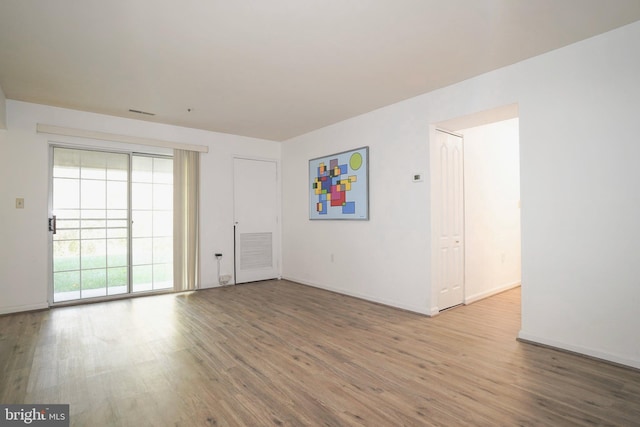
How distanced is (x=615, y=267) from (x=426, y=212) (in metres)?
1.70

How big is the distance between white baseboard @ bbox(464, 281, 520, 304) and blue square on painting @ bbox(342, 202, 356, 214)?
Result: 1894mm

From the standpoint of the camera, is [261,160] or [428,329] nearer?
[428,329]

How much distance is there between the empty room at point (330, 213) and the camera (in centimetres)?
220

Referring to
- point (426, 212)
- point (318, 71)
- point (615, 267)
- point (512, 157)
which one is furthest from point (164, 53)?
point (512, 157)

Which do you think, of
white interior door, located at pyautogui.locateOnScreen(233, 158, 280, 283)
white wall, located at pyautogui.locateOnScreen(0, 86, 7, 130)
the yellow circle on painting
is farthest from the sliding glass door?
the yellow circle on painting

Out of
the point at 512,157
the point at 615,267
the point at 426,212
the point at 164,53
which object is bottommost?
the point at 615,267

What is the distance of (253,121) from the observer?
488cm

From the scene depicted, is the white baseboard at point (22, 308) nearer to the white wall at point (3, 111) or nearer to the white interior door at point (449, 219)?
the white wall at point (3, 111)

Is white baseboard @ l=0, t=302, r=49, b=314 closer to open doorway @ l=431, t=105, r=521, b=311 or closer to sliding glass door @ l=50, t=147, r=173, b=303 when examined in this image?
sliding glass door @ l=50, t=147, r=173, b=303

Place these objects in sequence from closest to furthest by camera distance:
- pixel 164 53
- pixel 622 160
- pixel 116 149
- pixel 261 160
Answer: pixel 622 160
pixel 164 53
pixel 116 149
pixel 261 160

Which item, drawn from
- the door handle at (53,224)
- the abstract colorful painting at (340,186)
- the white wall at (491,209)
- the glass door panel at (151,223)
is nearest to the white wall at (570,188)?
the abstract colorful painting at (340,186)

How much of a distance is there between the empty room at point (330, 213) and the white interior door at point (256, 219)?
0.56 ft

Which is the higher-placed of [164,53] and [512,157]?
[164,53]

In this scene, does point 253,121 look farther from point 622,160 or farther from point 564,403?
point 564,403
